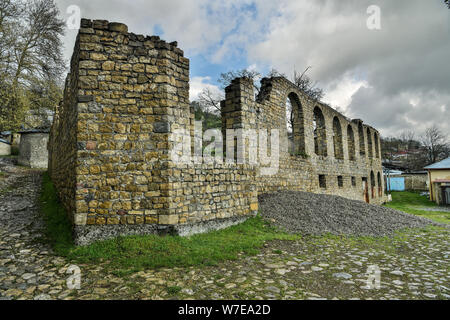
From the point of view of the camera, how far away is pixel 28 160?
20.1 m

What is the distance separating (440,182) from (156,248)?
28.4m

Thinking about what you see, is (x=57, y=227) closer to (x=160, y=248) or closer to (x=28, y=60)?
(x=160, y=248)

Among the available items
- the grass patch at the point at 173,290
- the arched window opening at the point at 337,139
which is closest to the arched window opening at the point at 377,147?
the arched window opening at the point at 337,139

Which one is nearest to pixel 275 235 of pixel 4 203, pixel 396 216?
pixel 396 216

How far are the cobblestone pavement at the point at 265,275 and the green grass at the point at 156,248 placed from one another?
189mm

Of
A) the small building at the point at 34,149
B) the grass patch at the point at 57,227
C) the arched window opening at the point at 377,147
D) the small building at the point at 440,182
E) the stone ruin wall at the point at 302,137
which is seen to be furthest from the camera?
the small building at the point at 440,182

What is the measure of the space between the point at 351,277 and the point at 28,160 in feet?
78.5

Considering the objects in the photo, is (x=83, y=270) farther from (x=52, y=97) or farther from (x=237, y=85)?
(x=52, y=97)

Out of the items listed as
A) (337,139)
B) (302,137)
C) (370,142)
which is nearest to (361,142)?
(370,142)

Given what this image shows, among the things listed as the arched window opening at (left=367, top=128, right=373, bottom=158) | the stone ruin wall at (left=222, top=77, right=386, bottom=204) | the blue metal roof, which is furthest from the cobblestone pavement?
the blue metal roof

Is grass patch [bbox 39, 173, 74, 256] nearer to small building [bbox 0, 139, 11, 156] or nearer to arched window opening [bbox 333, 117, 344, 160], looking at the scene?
arched window opening [bbox 333, 117, 344, 160]

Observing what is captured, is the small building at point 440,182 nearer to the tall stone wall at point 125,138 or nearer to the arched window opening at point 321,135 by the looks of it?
the arched window opening at point 321,135

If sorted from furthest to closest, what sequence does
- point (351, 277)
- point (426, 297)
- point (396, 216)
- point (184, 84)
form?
point (396, 216) → point (184, 84) → point (351, 277) → point (426, 297)

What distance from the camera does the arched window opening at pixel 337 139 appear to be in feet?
51.1
